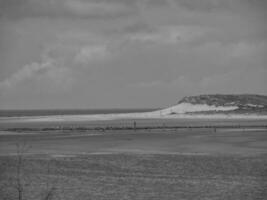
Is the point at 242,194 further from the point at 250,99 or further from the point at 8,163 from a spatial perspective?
the point at 250,99

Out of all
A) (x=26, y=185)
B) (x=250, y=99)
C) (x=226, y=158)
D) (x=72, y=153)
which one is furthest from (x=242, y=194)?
(x=250, y=99)

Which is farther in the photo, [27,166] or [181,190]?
[27,166]

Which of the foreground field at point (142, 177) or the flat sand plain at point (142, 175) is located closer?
the foreground field at point (142, 177)

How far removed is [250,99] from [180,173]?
131596 millimetres

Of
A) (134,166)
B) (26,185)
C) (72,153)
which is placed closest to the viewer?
(26,185)

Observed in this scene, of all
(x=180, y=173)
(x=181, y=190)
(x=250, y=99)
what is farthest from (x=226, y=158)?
(x=250, y=99)

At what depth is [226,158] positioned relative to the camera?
29703 millimetres

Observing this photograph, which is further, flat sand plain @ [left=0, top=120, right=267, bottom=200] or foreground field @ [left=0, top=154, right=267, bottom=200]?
flat sand plain @ [left=0, top=120, right=267, bottom=200]

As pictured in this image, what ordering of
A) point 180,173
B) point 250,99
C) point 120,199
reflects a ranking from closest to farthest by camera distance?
point 120,199 < point 180,173 < point 250,99

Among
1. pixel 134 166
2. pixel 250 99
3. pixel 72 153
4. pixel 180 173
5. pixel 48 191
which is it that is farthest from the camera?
pixel 250 99

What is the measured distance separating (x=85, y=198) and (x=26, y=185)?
12.2ft

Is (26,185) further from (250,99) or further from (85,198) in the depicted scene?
(250,99)

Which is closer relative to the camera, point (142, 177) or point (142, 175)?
point (142, 177)

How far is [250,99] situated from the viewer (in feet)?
495
